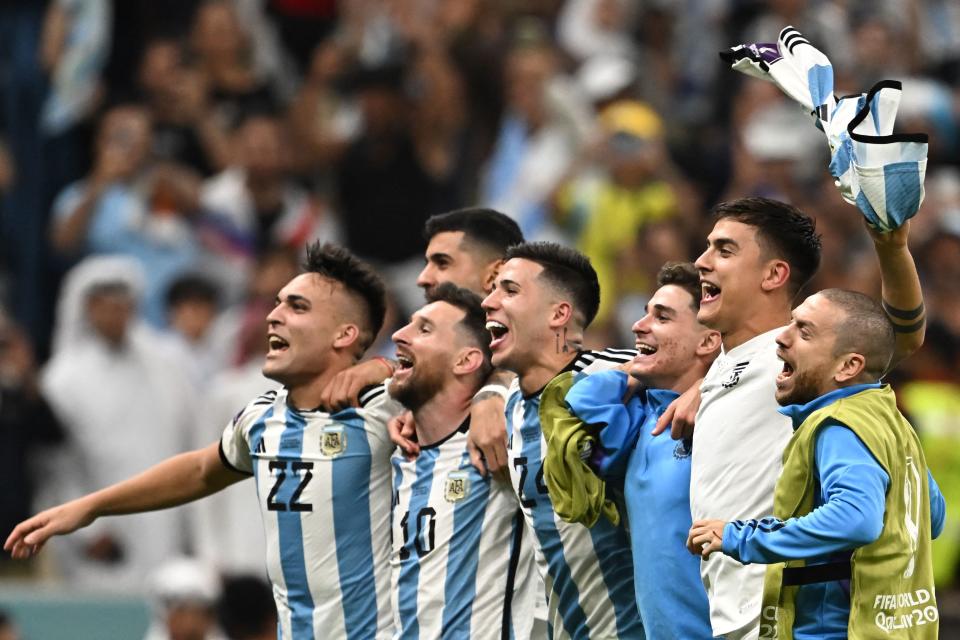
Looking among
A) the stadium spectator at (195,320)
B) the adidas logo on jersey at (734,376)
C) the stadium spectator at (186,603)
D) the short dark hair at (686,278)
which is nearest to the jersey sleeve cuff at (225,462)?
the short dark hair at (686,278)

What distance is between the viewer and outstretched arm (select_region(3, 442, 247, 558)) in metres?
7.91

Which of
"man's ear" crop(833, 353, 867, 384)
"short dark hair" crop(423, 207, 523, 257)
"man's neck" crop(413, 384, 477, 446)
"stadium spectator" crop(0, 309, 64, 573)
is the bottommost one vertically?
"stadium spectator" crop(0, 309, 64, 573)

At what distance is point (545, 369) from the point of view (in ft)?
23.0

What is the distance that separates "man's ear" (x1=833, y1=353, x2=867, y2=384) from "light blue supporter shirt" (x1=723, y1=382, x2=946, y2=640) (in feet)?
0.12

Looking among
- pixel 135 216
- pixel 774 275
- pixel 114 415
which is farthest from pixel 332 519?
pixel 135 216

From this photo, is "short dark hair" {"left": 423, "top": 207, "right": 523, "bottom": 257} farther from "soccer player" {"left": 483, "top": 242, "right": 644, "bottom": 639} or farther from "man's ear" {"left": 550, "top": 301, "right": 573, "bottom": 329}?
"man's ear" {"left": 550, "top": 301, "right": 573, "bottom": 329}

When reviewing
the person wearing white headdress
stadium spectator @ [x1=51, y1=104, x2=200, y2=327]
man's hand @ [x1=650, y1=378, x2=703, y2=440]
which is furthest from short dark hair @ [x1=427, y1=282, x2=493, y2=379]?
stadium spectator @ [x1=51, y1=104, x2=200, y2=327]

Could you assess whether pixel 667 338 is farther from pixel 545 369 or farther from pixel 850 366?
pixel 850 366

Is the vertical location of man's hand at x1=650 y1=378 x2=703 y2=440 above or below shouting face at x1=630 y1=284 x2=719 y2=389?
below

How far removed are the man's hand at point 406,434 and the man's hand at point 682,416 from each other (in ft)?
3.95

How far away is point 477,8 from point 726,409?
27.3ft

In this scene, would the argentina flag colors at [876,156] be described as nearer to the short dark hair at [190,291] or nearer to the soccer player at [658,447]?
the soccer player at [658,447]

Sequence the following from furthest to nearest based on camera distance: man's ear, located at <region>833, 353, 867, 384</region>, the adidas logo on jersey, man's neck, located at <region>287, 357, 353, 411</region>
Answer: man's neck, located at <region>287, 357, 353, 411</region>
the adidas logo on jersey
man's ear, located at <region>833, 353, 867, 384</region>

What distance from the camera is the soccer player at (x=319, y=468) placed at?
7.54 metres
